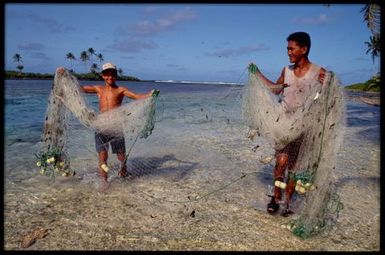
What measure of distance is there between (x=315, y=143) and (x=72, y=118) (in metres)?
3.83

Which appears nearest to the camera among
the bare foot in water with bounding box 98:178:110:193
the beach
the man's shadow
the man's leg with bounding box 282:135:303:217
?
the beach

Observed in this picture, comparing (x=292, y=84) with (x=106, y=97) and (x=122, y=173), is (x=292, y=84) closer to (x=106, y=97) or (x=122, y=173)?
(x=106, y=97)

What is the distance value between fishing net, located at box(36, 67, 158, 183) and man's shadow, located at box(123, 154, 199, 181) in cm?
135

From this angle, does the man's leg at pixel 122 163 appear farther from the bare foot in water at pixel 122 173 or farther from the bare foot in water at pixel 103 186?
the bare foot in water at pixel 103 186

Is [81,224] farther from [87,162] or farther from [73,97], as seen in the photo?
[87,162]

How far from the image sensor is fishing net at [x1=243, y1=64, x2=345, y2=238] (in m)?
3.82

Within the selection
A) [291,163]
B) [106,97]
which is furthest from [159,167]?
[291,163]

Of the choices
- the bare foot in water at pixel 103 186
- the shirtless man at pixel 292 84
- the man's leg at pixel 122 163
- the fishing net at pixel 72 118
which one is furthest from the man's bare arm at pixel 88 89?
the shirtless man at pixel 292 84

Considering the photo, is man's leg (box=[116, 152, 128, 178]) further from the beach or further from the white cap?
the white cap

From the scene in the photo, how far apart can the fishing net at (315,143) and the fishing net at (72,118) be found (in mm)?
2218

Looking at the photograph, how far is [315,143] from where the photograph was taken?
3.94 meters

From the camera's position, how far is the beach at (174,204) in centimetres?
395

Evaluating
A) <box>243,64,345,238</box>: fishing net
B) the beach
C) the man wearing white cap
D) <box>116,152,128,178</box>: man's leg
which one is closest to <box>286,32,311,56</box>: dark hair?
Answer: <box>243,64,345,238</box>: fishing net

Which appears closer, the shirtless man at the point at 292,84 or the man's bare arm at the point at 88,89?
the shirtless man at the point at 292,84
